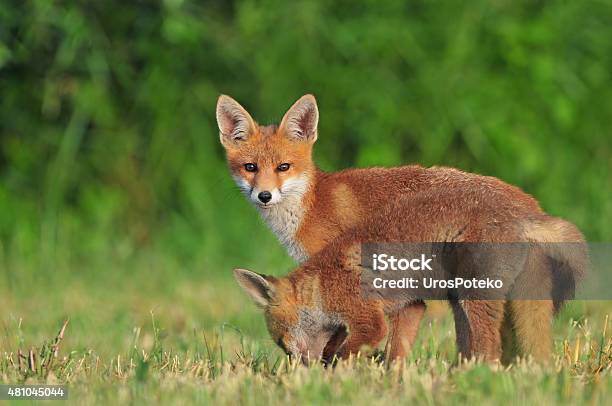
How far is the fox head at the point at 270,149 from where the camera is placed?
6.33m

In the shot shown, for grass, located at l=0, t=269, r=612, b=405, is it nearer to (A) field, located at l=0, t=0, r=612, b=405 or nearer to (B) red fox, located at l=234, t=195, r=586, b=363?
(B) red fox, located at l=234, t=195, r=586, b=363

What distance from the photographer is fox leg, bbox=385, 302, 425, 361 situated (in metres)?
5.38

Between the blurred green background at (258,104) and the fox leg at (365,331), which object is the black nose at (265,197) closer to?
the fox leg at (365,331)

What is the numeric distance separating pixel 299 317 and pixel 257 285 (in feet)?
0.90

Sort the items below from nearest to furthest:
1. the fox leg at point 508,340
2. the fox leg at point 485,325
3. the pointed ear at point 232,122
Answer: the fox leg at point 485,325 → the fox leg at point 508,340 → the pointed ear at point 232,122

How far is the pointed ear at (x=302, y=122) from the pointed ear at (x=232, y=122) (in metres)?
0.22

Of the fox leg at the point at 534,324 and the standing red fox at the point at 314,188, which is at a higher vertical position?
the standing red fox at the point at 314,188

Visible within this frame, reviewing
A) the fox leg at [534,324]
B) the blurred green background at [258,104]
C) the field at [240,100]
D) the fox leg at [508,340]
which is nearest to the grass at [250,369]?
the fox leg at [534,324]

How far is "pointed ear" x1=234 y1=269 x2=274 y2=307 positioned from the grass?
12.1 inches

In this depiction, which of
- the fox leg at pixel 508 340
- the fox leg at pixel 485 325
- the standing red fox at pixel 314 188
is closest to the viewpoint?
the fox leg at pixel 485 325

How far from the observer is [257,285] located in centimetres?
532

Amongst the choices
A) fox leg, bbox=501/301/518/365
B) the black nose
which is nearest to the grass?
fox leg, bbox=501/301/518/365

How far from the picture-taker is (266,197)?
6219 mm

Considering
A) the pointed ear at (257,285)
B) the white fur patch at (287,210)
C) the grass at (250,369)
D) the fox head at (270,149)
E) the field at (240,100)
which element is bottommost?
the grass at (250,369)
